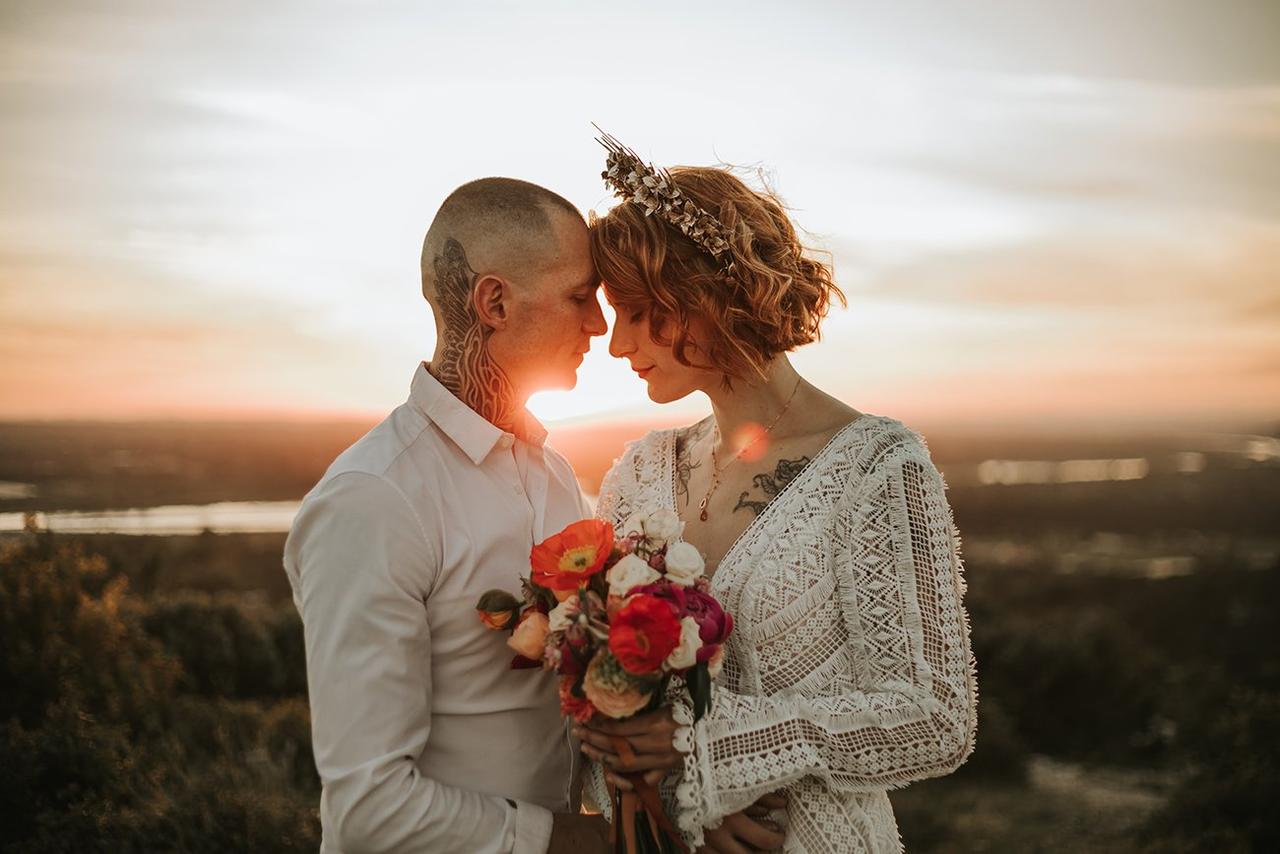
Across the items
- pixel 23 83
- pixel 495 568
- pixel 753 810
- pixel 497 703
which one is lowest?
pixel 753 810

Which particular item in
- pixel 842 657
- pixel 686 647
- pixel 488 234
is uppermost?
pixel 488 234

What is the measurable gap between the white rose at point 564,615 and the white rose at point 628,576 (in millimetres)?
100

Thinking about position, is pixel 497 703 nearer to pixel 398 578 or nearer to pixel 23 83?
pixel 398 578

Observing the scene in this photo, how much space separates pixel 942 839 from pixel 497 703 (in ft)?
20.2

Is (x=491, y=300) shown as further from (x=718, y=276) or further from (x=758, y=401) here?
(x=758, y=401)

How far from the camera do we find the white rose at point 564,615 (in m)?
2.33

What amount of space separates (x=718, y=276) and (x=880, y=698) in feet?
4.43

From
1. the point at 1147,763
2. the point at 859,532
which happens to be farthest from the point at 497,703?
the point at 1147,763

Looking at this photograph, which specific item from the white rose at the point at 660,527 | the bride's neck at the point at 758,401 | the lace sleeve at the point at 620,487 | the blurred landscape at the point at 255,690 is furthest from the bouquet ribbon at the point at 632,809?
the blurred landscape at the point at 255,690

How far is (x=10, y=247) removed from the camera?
6.53 metres

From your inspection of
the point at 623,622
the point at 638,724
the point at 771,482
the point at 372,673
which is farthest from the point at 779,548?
the point at 372,673

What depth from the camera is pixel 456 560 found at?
107 inches

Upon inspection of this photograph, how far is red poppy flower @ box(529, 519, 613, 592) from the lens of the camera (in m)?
2.38

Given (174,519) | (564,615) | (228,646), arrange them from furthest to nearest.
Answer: (174,519) → (228,646) → (564,615)
